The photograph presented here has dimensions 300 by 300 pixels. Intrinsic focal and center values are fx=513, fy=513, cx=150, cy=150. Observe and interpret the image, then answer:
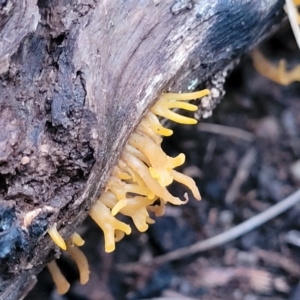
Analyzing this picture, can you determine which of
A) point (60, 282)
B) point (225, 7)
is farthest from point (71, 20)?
point (60, 282)

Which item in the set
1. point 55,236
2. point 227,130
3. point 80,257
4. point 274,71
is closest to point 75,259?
point 80,257

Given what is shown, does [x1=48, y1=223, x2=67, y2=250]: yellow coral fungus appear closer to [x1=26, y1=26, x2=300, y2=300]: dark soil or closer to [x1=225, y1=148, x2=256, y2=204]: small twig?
[x1=26, y1=26, x2=300, y2=300]: dark soil

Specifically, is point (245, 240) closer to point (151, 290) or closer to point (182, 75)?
point (151, 290)

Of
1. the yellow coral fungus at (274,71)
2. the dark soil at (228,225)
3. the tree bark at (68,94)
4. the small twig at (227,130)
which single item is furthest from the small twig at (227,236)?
the tree bark at (68,94)

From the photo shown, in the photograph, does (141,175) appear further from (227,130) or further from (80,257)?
(227,130)

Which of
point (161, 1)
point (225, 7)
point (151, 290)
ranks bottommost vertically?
point (151, 290)

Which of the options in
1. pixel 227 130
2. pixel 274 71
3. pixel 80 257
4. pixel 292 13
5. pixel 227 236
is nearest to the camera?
pixel 80 257

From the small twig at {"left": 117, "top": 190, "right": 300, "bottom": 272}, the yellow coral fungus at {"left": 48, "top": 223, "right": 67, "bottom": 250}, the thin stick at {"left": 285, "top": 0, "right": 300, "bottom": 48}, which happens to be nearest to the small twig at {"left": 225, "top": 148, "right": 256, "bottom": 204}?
the small twig at {"left": 117, "top": 190, "right": 300, "bottom": 272}
